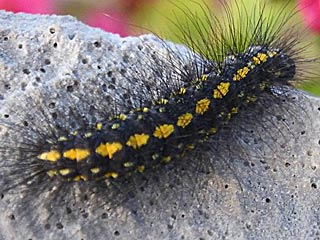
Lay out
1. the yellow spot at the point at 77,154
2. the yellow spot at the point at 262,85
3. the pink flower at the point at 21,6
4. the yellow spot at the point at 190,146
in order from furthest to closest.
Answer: the pink flower at the point at 21,6, the yellow spot at the point at 262,85, the yellow spot at the point at 190,146, the yellow spot at the point at 77,154

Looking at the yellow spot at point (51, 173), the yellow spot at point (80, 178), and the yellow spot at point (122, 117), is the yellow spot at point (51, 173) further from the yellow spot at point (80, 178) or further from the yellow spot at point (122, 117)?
the yellow spot at point (122, 117)

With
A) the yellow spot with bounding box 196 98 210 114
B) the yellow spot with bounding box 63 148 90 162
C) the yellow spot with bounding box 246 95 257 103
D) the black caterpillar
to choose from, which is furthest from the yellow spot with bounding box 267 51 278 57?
the yellow spot with bounding box 63 148 90 162

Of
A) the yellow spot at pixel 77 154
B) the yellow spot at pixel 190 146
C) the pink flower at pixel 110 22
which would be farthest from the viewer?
the pink flower at pixel 110 22

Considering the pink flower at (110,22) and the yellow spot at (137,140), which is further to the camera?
the pink flower at (110,22)

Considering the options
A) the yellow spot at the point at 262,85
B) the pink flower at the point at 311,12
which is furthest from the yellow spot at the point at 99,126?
the pink flower at the point at 311,12

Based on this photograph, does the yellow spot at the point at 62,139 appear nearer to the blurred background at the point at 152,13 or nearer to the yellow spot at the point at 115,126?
the yellow spot at the point at 115,126

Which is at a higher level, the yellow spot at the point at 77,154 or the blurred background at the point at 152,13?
the blurred background at the point at 152,13

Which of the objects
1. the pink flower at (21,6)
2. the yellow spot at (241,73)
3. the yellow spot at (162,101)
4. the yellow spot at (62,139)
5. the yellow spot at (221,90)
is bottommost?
the yellow spot at (221,90)

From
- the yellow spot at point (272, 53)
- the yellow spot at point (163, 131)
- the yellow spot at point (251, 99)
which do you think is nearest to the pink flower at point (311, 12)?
the yellow spot at point (272, 53)
